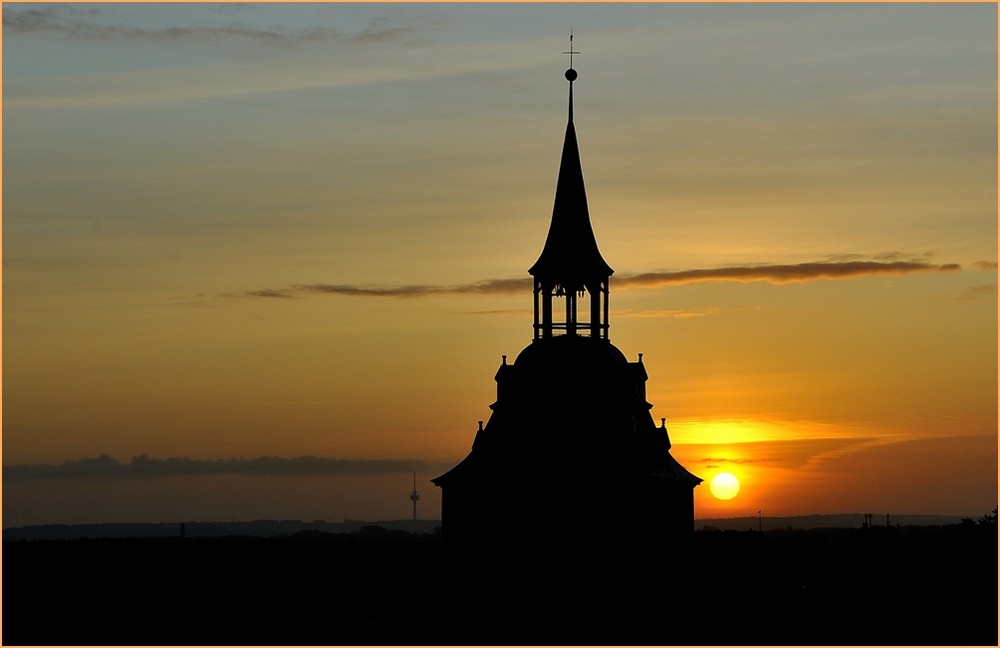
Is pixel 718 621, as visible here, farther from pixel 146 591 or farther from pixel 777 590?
pixel 146 591

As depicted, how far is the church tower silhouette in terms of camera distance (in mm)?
80188

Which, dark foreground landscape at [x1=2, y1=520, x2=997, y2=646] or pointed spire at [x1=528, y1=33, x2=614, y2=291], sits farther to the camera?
pointed spire at [x1=528, y1=33, x2=614, y2=291]

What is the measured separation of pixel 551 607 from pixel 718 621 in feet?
21.2

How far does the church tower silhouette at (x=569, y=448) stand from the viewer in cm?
8019

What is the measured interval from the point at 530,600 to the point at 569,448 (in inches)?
248

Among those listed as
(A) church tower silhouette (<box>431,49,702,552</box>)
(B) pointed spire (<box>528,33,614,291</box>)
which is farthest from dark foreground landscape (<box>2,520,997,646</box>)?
(B) pointed spire (<box>528,33,614,291</box>)

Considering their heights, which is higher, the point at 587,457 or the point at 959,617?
the point at 587,457

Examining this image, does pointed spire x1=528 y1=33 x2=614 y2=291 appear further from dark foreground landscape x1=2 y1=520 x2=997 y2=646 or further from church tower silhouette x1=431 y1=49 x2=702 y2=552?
dark foreground landscape x1=2 y1=520 x2=997 y2=646

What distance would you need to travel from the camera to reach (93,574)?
92188mm

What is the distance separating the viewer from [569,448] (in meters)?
80.9

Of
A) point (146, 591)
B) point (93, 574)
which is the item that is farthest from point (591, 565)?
point (93, 574)

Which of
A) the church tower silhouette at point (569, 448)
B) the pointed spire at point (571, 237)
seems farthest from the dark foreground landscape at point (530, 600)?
the pointed spire at point (571, 237)

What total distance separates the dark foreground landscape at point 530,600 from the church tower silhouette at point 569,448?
3.20 ft

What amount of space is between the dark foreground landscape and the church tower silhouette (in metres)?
0.98
